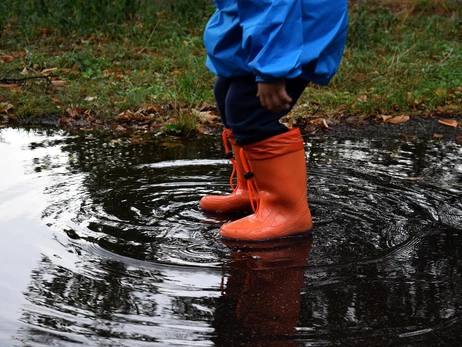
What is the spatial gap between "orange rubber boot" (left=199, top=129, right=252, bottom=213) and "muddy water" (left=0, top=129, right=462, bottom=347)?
7 cm

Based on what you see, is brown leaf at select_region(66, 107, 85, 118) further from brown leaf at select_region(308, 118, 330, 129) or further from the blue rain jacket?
the blue rain jacket

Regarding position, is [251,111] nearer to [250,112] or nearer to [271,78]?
[250,112]

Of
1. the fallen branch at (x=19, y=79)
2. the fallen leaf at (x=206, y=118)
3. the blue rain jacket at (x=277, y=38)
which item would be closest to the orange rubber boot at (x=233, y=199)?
the blue rain jacket at (x=277, y=38)

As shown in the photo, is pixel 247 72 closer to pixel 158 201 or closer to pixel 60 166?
pixel 158 201

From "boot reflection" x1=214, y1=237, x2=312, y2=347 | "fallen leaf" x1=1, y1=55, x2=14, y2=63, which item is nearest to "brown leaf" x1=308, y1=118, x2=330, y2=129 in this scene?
"boot reflection" x1=214, y1=237, x2=312, y2=347

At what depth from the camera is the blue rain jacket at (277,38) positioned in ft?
9.61

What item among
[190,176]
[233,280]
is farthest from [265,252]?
[190,176]

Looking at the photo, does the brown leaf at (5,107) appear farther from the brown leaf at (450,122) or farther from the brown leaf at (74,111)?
the brown leaf at (450,122)

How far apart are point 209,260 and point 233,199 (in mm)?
769

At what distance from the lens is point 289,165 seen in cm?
323

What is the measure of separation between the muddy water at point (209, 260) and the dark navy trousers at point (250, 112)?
43 cm

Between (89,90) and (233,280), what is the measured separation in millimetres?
3765

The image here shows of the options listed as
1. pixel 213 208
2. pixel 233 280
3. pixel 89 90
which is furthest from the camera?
pixel 89 90

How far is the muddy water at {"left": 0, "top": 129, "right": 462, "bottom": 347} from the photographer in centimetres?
230
